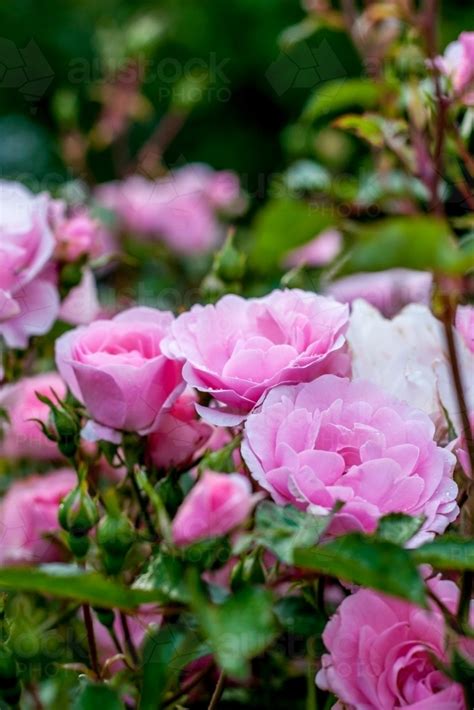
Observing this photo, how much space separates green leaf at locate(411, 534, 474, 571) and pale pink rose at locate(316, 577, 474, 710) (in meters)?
0.05

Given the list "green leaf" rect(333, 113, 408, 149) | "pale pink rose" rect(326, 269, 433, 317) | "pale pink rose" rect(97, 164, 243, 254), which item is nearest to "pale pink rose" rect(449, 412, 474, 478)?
"green leaf" rect(333, 113, 408, 149)

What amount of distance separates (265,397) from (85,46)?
354 cm

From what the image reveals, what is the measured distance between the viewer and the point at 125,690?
46cm

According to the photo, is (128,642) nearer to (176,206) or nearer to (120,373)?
(120,373)

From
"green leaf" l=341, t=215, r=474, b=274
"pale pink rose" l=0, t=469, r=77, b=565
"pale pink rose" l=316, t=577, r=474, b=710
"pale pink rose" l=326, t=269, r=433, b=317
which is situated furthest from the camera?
"pale pink rose" l=326, t=269, r=433, b=317

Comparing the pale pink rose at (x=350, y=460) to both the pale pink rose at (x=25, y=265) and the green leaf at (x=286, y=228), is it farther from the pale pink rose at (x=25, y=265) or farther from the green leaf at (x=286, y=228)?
the pale pink rose at (x=25, y=265)

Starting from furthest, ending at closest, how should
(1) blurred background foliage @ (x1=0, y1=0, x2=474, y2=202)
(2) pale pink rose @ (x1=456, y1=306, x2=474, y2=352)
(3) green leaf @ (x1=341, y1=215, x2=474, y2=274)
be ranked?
(1) blurred background foliage @ (x1=0, y1=0, x2=474, y2=202) < (2) pale pink rose @ (x1=456, y1=306, x2=474, y2=352) < (3) green leaf @ (x1=341, y1=215, x2=474, y2=274)

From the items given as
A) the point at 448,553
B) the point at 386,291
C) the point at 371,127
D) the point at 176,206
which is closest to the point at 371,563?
the point at 448,553

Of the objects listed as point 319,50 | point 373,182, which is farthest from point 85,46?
point 373,182

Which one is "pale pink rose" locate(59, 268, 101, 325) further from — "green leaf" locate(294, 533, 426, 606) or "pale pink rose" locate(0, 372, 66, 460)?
"green leaf" locate(294, 533, 426, 606)

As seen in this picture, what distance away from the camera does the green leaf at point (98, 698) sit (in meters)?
0.40

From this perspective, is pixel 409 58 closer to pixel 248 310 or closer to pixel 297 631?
pixel 248 310

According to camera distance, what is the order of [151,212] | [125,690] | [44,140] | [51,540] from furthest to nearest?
[44,140] < [151,212] < [51,540] < [125,690]

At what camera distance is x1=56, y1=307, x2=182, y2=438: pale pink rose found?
0.51m
